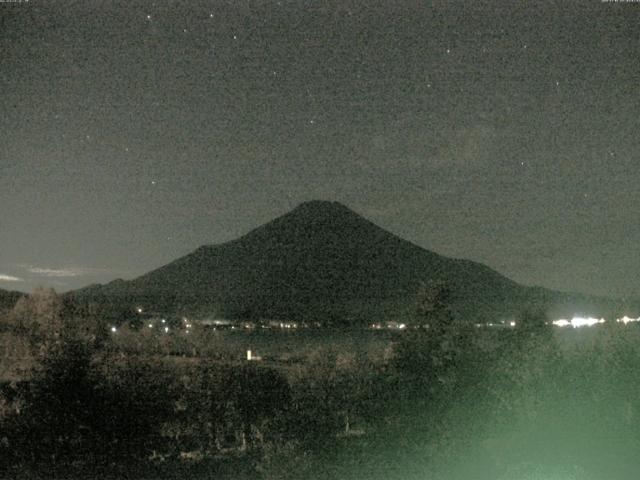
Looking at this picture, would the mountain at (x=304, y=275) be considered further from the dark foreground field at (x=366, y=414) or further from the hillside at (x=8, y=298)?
the dark foreground field at (x=366, y=414)

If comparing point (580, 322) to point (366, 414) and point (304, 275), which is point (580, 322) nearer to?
point (366, 414)

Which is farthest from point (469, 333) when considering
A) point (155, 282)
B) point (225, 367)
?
point (155, 282)

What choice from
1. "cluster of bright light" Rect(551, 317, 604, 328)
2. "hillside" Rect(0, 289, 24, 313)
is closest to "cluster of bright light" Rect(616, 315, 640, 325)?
"cluster of bright light" Rect(551, 317, 604, 328)

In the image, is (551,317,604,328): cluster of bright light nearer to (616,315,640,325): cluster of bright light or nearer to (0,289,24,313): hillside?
(616,315,640,325): cluster of bright light

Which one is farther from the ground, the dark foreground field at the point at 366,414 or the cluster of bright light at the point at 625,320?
the cluster of bright light at the point at 625,320

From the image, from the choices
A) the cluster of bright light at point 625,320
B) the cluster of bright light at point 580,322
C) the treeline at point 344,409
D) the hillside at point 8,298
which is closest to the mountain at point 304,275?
the hillside at point 8,298

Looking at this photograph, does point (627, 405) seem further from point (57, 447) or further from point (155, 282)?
point (155, 282)

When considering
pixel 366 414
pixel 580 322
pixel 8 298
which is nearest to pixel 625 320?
pixel 580 322
